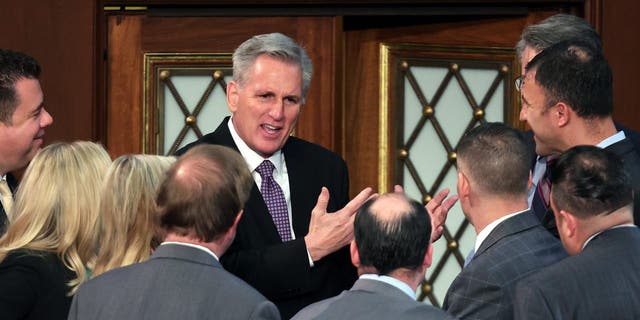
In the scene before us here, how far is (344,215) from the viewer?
14.5ft

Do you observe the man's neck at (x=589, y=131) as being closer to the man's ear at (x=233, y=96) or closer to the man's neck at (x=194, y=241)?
the man's ear at (x=233, y=96)

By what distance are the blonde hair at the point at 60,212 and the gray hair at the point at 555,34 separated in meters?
1.90

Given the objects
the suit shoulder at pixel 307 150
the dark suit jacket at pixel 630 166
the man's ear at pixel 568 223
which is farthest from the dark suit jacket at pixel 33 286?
the dark suit jacket at pixel 630 166

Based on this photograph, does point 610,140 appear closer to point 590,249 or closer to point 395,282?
point 590,249

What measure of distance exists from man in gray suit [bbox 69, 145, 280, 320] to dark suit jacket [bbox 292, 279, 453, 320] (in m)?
0.15

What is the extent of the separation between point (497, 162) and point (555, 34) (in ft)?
4.10

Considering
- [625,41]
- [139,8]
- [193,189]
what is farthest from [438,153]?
[193,189]

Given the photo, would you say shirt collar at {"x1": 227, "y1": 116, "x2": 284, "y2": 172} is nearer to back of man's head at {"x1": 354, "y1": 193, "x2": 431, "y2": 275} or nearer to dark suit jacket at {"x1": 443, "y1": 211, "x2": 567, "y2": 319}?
dark suit jacket at {"x1": 443, "y1": 211, "x2": 567, "y2": 319}

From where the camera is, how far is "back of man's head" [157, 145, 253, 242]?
326 centimetres

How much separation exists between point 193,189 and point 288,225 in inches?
55.1

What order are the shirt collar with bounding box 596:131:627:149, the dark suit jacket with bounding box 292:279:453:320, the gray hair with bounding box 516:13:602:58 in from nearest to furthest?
1. the dark suit jacket with bounding box 292:279:453:320
2. the shirt collar with bounding box 596:131:627:149
3. the gray hair with bounding box 516:13:602:58

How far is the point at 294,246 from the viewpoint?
14.6 feet

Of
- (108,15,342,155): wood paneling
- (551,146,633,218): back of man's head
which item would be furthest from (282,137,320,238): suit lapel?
(551,146,633,218): back of man's head

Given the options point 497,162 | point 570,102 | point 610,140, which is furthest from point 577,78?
point 497,162
